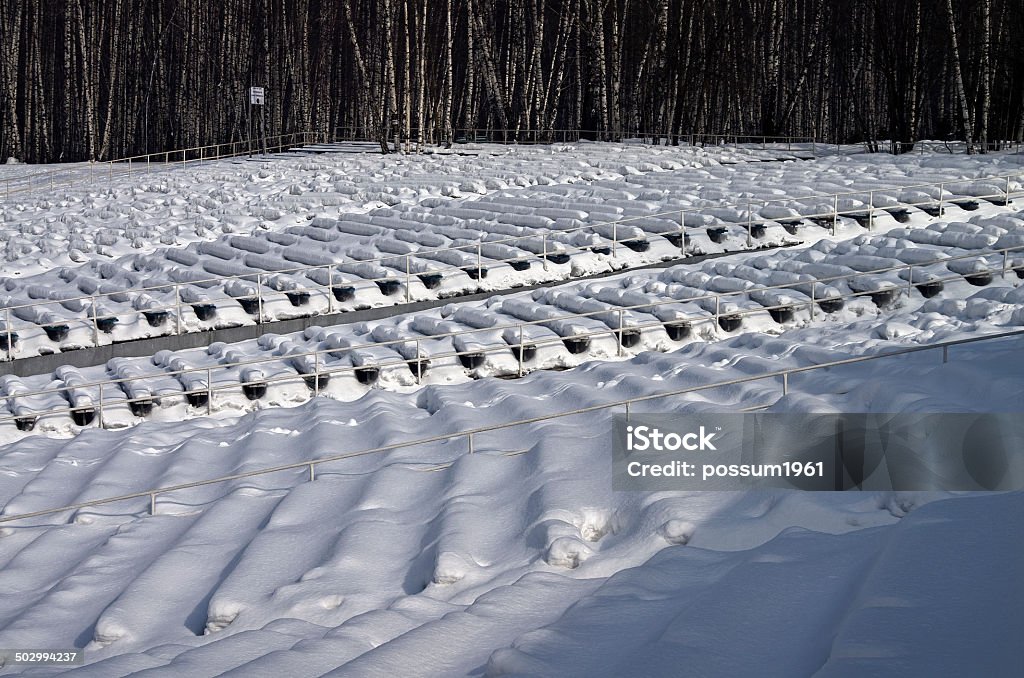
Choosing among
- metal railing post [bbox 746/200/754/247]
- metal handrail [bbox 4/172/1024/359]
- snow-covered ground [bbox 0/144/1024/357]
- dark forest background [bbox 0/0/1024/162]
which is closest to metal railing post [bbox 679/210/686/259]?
metal handrail [bbox 4/172/1024/359]

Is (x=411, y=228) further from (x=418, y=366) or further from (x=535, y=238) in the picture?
(x=418, y=366)

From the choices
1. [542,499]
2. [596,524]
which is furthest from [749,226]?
[596,524]

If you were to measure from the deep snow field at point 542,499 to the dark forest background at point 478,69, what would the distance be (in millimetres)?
16098

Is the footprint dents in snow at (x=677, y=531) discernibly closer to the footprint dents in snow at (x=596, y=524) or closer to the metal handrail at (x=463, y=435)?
the footprint dents in snow at (x=596, y=524)

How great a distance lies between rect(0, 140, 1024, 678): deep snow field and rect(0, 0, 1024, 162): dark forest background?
16098 millimetres

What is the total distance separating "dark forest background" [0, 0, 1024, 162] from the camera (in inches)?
1380

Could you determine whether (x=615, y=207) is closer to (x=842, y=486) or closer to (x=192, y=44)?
(x=842, y=486)

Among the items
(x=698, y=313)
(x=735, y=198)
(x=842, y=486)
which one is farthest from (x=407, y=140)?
(x=842, y=486)

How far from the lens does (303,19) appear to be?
4597 cm

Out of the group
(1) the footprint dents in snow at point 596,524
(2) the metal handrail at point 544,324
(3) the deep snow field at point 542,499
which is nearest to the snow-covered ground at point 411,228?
(3) the deep snow field at point 542,499

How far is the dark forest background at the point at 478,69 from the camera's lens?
3506 cm

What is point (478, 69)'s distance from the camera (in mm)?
45062

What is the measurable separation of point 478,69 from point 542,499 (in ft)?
127

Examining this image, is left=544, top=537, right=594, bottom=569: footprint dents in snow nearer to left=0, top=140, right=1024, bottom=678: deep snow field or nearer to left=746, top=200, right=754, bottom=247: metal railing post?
left=0, top=140, right=1024, bottom=678: deep snow field
